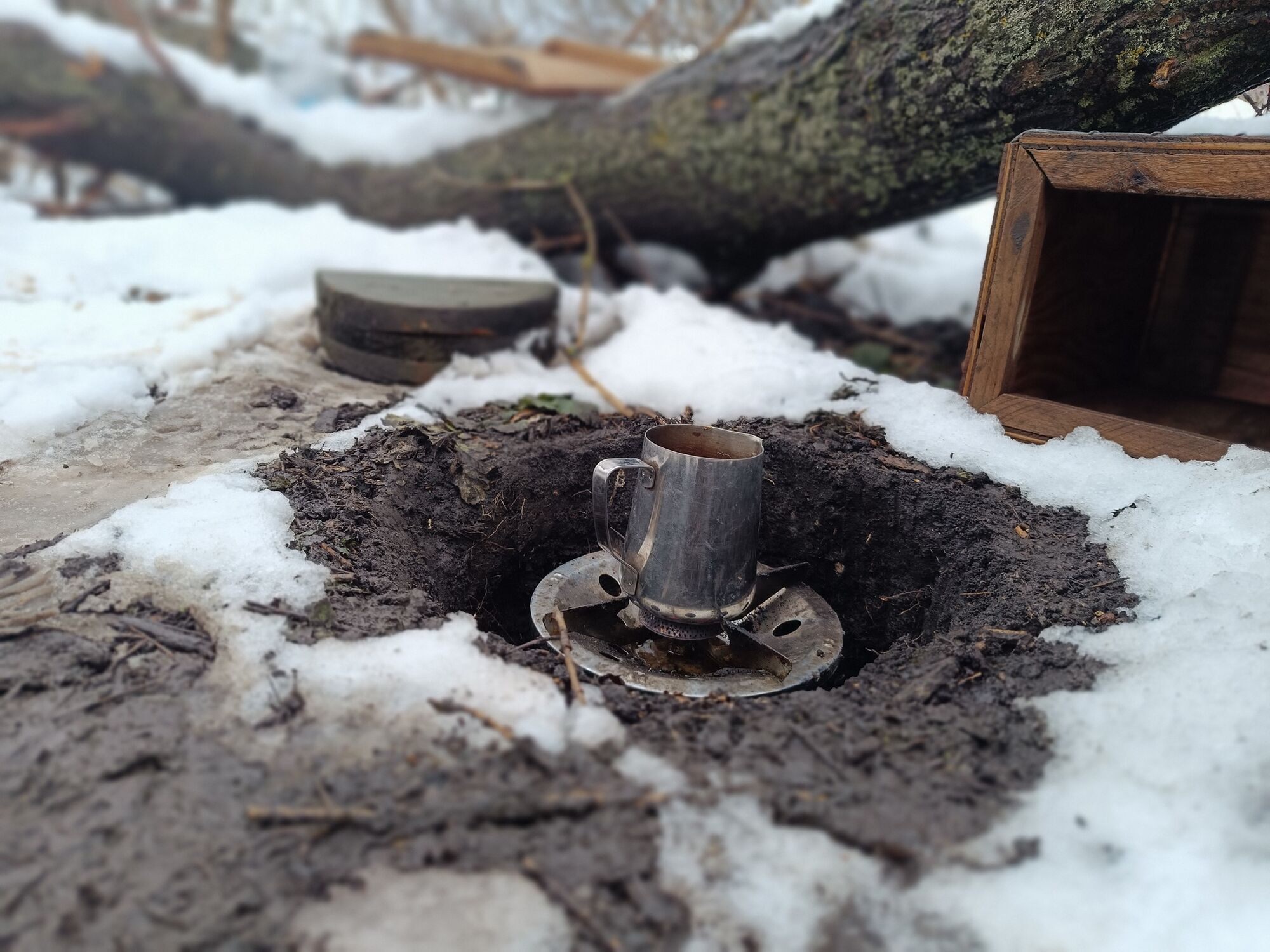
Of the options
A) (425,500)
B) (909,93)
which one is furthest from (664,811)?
(909,93)

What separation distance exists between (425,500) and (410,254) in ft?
7.27

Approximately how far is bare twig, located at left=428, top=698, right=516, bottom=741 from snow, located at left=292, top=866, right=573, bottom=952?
0.25 metres

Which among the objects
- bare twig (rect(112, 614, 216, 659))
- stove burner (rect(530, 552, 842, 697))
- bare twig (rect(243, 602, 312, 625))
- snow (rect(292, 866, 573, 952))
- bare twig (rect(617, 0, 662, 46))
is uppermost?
bare twig (rect(617, 0, 662, 46))

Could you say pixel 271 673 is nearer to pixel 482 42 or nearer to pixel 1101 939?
pixel 1101 939

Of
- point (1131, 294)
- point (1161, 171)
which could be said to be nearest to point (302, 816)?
point (1161, 171)

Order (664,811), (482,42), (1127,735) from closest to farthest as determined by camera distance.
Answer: (664,811) → (1127,735) → (482,42)

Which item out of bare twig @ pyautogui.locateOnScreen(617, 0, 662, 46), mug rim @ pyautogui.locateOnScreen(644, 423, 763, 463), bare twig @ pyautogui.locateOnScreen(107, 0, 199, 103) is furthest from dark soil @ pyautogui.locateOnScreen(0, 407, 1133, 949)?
bare twig @ pyautogui.locateOnScreen(107, 0, 199, 103)

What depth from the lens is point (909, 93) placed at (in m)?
2.74

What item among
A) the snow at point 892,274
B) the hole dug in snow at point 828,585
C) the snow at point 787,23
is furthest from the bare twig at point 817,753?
the snow at point 892,274

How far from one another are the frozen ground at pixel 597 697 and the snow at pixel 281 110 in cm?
178

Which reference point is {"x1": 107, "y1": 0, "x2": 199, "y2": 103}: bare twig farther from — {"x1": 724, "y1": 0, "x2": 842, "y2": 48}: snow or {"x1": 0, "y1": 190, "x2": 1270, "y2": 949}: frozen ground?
{"x1": 724, "y1": 0, "x2": 842, "y2": 48}: snow

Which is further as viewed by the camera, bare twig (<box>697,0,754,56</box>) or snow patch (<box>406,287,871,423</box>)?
bare twig (<box>697,0,754,56</box>)

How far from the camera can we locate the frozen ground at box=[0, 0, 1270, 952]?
1137 mm

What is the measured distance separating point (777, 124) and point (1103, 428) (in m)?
1.81
